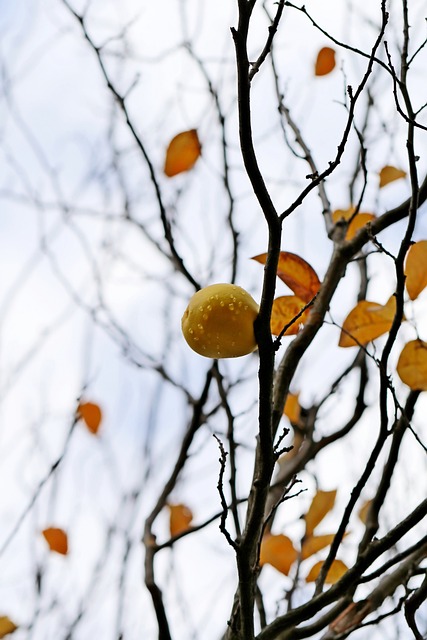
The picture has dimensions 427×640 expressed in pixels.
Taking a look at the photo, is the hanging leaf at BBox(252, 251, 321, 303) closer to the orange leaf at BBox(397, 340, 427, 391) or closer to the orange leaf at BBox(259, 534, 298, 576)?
the orange leaf at BBox(397, 340, 427, 391)

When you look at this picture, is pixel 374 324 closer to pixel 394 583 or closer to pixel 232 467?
pixel 394 583

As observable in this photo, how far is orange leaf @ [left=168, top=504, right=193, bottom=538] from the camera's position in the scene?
6.61 ft

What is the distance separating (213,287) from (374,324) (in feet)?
1.29

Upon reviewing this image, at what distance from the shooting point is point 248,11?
697 millimetres

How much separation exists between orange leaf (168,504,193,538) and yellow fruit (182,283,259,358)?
1.25 meters

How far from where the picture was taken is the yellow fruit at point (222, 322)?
0.83 metres

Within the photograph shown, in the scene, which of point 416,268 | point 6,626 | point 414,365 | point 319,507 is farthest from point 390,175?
point 6,626

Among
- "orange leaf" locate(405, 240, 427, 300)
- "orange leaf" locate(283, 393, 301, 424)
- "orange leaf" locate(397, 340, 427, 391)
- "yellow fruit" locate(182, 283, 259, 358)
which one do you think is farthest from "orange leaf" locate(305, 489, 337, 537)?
"yellow fruit" locate(182, 283, 259, 358)

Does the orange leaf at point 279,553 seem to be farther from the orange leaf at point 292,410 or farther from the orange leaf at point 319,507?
the orange leaf at point 292,410

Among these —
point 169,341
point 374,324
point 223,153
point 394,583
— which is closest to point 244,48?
point 374,324

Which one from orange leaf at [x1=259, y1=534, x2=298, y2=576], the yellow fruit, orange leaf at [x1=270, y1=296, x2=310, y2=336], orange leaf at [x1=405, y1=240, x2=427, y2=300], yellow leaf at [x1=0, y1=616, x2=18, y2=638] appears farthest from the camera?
yellow leaf at [x1=0, y1=616, x2=18, y2=638]

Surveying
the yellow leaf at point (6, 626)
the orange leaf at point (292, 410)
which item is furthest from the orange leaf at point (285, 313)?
the yellow leaf at point (6, 626)

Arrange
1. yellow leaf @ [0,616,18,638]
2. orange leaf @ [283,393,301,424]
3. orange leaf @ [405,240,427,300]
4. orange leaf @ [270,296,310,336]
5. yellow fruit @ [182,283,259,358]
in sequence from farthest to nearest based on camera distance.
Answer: orange leaf @ [283,393,301,424] → yellow leaf @ [0,616,18,638] → orange leaf @ [405,240,427,300] → orange leaf @ [270,296,310,336] → yellow fruit @ [182,283,259,358]

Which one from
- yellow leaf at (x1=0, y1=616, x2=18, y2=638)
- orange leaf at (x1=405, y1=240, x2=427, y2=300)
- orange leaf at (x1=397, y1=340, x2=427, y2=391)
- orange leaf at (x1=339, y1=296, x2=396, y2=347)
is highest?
orange leaf at (x1=405, y1=240, x2=427, y2=300)
